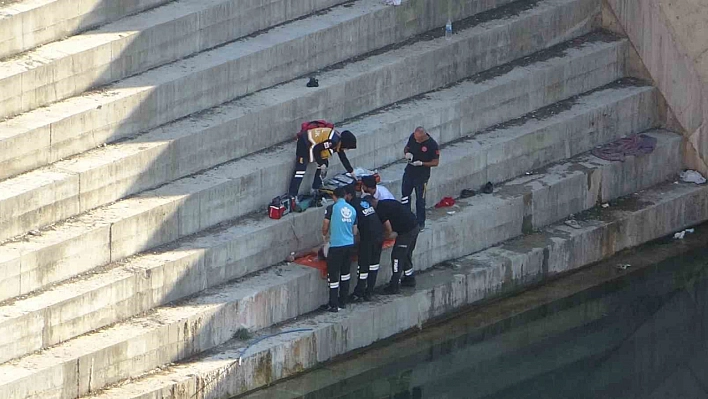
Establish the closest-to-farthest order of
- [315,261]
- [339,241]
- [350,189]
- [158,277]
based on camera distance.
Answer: [158,277], [339,241], [350,189], [315,261]

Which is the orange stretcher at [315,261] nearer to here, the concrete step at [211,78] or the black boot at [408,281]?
the black boot at [408,281]

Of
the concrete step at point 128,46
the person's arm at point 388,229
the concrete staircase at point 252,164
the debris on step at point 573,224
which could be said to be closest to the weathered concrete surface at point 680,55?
the concrete staircase at point 252,164

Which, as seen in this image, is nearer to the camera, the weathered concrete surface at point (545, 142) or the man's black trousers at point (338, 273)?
the man's black trousers at point (338, 273)

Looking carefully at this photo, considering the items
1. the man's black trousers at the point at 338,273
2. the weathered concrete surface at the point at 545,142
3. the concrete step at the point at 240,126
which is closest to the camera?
the concrete step at the point at 240,126

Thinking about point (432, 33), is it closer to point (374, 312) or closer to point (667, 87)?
point (667, 87)

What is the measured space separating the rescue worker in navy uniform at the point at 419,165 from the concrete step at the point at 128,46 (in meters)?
2.97

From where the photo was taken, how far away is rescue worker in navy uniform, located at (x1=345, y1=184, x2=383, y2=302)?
21422mm

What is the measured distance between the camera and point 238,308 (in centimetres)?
2106

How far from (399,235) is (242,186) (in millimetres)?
1976

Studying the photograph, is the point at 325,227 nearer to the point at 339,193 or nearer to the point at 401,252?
the point at 339,193

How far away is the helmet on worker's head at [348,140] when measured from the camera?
73.5 ft

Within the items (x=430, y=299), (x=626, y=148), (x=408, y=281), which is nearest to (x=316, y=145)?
(x=408, y=281)

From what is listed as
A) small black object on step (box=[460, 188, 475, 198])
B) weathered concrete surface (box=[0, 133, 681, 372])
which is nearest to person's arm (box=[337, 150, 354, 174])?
weathered concrete surface (box=[0, 133, 681, 372])

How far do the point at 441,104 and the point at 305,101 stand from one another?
85.5 inches
